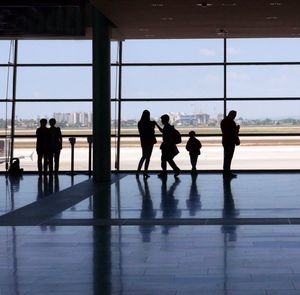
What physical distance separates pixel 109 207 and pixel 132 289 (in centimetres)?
629

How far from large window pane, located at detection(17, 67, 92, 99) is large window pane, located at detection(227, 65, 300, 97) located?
495 cm

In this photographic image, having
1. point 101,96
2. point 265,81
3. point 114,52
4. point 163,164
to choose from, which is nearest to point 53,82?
point 114,52

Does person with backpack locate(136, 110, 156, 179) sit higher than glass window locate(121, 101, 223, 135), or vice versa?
glass window locate(121, 101, 223, 135)

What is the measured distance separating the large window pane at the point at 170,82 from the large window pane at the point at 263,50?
727mm

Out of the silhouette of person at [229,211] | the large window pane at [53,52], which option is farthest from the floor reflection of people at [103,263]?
the large window pane at [53,52]

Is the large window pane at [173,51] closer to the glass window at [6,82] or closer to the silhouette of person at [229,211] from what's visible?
the glass window at [6,82]

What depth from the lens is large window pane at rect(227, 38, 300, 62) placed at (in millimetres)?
23625

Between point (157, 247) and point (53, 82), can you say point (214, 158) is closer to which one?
point (53, 82)

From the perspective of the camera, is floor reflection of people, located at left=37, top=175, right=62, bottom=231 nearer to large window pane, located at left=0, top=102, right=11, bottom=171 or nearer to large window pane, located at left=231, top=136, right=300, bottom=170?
large window pane, located at left=0, top=102, right=11, bottom=171

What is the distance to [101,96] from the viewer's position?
18.5 m

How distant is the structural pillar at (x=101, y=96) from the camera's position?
18.5m

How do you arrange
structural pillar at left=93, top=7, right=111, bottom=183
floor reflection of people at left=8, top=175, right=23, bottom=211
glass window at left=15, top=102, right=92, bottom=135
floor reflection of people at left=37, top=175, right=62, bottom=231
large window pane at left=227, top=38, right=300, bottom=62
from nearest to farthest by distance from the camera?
floor reflection of people at left=8, top=175, right=23, bottom=211, floor reflection of people at left=37, top=175, right=62, bottom=231, structural pillar at left=93, top=7, right=111, bottom=183, large window pane at left=227, top=38, right=300, bottom=62, glass window at left=15, top=102, right=92, bottom=135

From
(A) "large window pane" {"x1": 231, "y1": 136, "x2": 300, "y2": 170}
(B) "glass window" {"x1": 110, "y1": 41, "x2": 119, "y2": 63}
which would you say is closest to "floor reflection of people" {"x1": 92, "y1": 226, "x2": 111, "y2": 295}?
(B) "glass window" {"x1": 110, "y1": 41, "x2": 119, "y2": 63}

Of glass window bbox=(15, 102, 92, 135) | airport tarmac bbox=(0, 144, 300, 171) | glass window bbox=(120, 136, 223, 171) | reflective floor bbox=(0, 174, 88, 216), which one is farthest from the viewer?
airport tarmac bbox=(0, 144, 300, 171)
